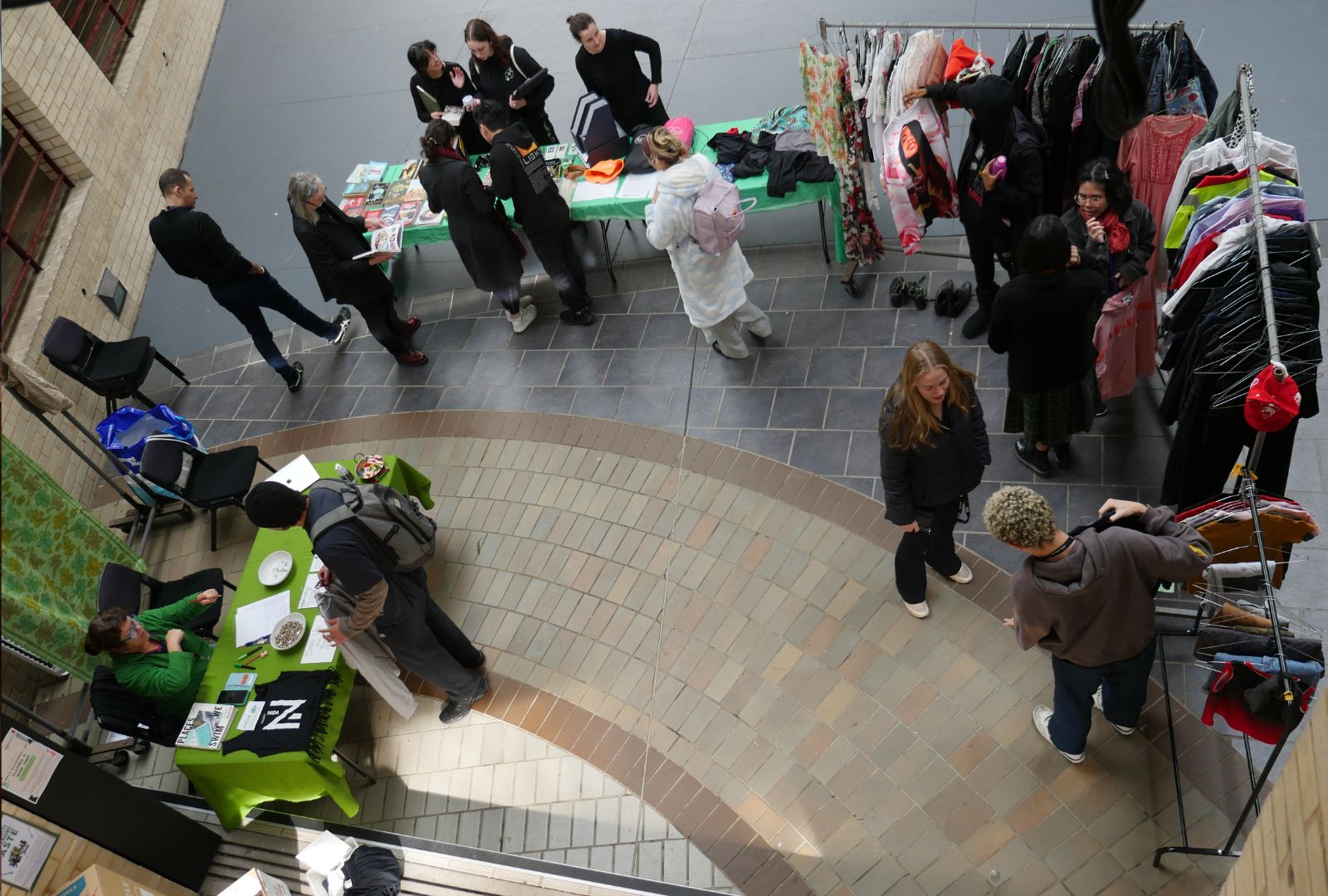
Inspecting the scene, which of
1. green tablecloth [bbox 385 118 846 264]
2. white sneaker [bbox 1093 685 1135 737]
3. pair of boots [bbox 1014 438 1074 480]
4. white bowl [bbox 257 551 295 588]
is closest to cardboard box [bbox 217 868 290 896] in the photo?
white bowl [bbox 257 551 295 588]

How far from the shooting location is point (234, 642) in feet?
18.2

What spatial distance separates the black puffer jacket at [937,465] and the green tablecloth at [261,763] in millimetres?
3129

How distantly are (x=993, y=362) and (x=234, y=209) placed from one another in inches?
308

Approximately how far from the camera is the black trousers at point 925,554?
5074 mm

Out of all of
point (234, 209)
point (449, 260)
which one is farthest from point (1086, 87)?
point (234, 209)

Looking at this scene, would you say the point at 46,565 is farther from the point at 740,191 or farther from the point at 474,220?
the point at 740,191

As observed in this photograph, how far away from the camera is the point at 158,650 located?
17.7 ft

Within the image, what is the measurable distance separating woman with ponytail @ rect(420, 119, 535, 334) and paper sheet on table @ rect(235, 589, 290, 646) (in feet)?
9.71

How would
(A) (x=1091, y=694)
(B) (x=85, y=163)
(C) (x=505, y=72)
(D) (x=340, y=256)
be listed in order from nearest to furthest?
(A) (x=1091, y=694)
(D) (x=340, y=256)
(C) (x=505, y=72)
(B) (x=85, y=163)

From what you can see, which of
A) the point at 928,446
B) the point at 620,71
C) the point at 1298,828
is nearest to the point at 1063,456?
the point at 928,446

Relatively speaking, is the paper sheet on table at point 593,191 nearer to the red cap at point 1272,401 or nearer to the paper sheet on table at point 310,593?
the paper sheet on table at point 310,593

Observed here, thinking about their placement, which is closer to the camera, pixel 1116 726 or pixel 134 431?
pixel 1116 726

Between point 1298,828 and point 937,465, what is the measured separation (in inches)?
88.3

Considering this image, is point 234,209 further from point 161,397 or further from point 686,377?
point 686,377
